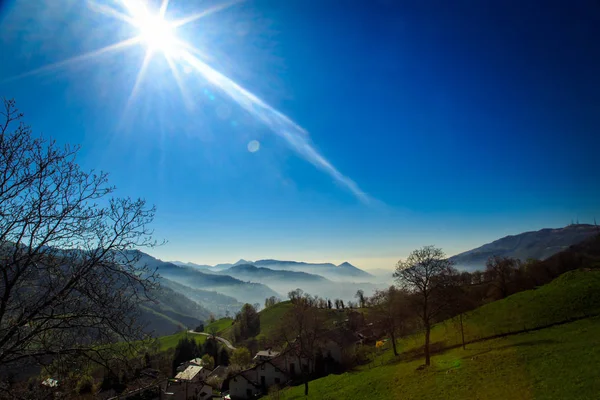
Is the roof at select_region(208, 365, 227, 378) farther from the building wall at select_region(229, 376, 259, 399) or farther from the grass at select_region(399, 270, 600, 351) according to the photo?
the grass at select_region(399, 270, 600, 351)

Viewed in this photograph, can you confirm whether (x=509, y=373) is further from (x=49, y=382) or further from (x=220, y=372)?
(x=220, y=372)

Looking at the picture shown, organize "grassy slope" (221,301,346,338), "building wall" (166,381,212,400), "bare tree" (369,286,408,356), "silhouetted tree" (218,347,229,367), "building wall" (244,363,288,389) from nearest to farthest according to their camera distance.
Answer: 1. "bare tree" (369,286,408,356)
2. "building wall" (166,381,212,400)
3. "building wall" (244,363,288,389)
4. "silhouetted tree" (218,347,229,367)
5. "grassy slope" (221,301,346,338)

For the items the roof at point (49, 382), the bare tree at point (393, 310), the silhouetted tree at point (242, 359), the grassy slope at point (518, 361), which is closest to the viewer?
the roof at point (49, 382)

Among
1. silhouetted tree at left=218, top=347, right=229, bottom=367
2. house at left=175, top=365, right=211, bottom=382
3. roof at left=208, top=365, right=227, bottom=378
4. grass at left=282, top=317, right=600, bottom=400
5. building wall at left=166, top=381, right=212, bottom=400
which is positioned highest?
grass at left=282, top=317, right=600, bottom=400

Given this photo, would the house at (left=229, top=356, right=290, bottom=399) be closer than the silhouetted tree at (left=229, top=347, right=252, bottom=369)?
Yes

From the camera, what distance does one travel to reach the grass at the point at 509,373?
16703 millimetres

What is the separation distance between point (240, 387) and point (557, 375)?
53.9m

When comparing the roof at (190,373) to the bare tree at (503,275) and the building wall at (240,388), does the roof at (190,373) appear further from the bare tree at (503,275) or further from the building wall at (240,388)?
the bare tree at (503,275)

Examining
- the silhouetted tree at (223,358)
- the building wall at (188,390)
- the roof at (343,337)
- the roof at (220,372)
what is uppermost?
the roof at (343,337)

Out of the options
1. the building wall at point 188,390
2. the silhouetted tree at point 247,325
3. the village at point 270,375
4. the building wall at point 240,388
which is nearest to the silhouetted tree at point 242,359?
the village at point 270,375

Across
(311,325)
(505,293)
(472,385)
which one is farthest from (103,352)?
(505,293)

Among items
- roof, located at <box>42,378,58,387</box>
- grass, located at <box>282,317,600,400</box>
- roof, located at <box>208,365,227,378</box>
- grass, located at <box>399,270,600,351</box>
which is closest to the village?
roof, located at <box>208,365,227,378</box>

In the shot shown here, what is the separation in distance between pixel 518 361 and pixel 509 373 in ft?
10.4

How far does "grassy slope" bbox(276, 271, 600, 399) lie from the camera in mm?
17453
